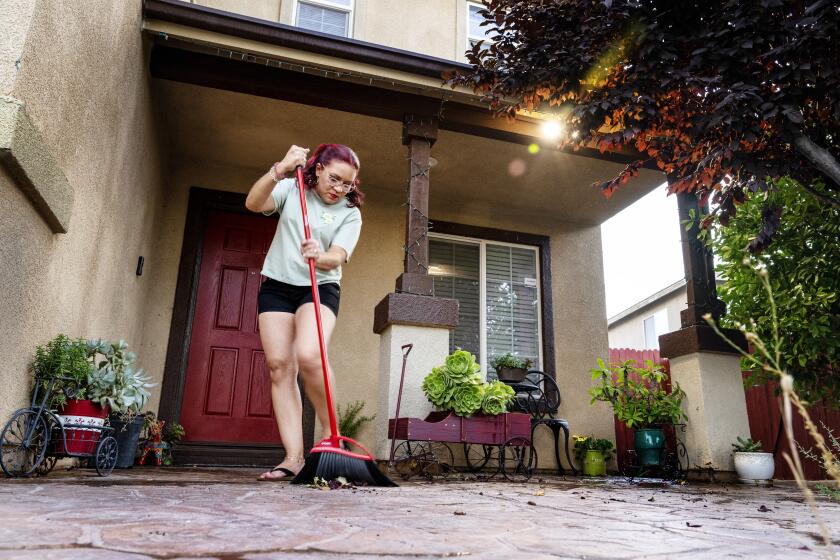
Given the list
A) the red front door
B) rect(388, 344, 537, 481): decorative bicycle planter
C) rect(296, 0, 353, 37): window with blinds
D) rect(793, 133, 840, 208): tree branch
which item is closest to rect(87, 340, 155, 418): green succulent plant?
rect(388, 344, 537, 481): decorative bicycle planter

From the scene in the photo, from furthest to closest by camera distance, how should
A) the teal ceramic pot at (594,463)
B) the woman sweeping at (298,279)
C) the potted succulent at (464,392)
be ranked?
the teal ceramic pot at (594,463), the potted succulent at (464,392), the woman sweeping at (298,279)

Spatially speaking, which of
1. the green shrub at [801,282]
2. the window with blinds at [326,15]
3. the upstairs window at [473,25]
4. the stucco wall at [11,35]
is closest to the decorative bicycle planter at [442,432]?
the green shrub at [801,282]

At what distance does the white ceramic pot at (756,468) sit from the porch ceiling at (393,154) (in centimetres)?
286

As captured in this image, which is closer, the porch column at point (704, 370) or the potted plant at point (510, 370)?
the porch column at point (704, 370)

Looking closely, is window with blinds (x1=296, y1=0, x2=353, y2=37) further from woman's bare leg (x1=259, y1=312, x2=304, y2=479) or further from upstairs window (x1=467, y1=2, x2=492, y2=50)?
woman's bare leg (x1=259, y1=312, x2=304, y2=479)

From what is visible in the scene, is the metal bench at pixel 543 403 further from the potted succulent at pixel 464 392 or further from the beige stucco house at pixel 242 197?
the potted succulent at pixel 464 392

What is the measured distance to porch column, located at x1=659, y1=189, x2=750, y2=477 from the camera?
16.1ft

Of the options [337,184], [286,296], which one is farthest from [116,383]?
[337,184]

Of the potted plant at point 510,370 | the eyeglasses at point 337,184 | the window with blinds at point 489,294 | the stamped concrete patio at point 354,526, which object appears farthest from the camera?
the window with blinds at point 489,294

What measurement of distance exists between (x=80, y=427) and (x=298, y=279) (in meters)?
1.21

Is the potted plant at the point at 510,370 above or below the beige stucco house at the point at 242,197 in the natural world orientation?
below

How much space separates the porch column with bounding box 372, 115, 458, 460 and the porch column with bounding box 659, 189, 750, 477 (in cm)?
222

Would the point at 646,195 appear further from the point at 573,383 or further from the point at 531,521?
the point at 531,521

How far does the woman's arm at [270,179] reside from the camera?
2.84 meters
